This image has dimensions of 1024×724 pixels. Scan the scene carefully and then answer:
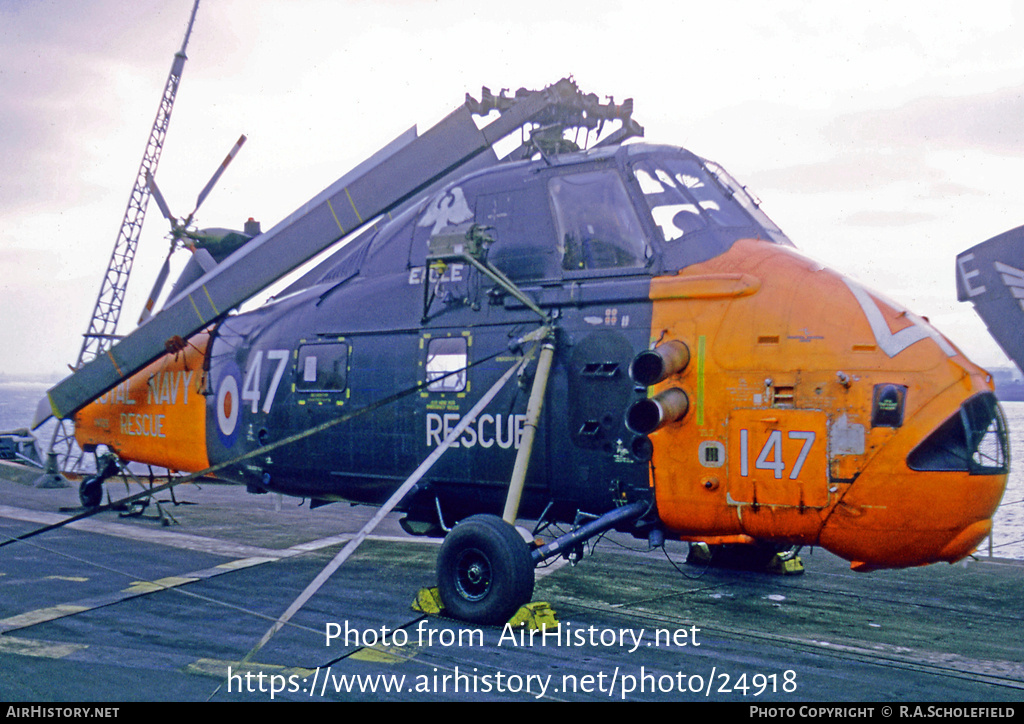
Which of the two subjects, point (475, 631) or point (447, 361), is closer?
point (475, 631)

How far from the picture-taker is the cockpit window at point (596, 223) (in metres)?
7.96

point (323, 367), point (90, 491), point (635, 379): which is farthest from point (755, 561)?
point (90, 491)

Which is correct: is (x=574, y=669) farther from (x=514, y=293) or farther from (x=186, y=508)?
(x=186, y=508)

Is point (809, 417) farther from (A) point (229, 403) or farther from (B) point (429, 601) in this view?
(A) point (229, 403)

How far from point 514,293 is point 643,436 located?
1.94 meters

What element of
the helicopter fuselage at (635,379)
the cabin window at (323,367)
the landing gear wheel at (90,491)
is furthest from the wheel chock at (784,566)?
the landing gear wheel at (90,491)

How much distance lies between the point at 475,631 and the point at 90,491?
35.1 feet

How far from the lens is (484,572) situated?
742 cm

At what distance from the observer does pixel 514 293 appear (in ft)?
27.0

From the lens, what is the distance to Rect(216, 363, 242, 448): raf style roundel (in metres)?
11.0

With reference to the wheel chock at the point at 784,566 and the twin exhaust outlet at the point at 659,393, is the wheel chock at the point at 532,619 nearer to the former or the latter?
the twin exhaust outlet at the point at 659,393

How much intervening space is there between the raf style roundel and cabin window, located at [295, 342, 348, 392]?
1.36 meters

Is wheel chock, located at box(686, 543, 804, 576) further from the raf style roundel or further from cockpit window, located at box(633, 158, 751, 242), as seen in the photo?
the raf style roundel

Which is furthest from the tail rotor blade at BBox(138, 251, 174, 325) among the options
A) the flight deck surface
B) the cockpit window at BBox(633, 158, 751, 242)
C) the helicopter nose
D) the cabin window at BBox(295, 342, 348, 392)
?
the helicopter nose
